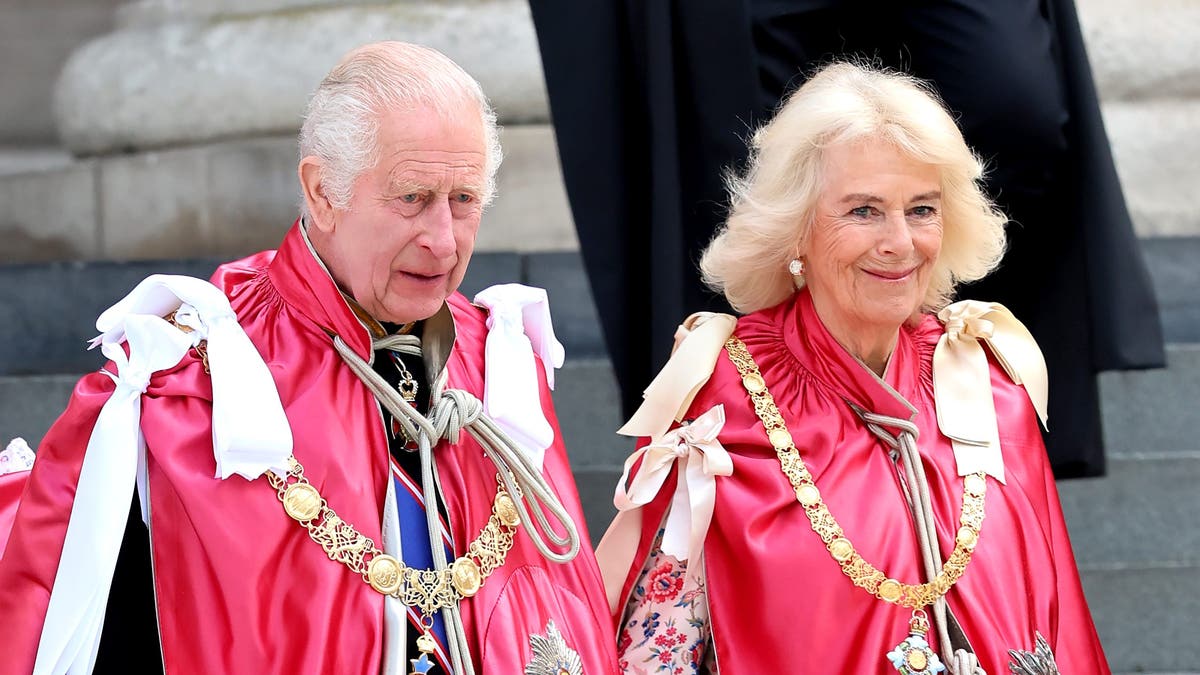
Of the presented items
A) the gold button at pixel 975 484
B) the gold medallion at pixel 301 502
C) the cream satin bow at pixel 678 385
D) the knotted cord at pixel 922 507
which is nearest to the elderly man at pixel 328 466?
the gold medallion at pixel 301 502

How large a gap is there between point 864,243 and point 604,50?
113 cm

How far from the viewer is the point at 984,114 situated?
149 inches

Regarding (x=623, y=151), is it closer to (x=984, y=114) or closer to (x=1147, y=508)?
(x=984, y=114)

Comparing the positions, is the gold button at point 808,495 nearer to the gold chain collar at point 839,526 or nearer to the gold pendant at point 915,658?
the gold chain collar at point 839,526

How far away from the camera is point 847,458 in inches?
117

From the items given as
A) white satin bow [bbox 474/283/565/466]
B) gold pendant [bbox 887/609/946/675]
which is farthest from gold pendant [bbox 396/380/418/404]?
A: gold pendant [bbox 887/609/946/675]

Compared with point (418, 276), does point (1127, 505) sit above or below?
below

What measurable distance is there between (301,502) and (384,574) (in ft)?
0.52

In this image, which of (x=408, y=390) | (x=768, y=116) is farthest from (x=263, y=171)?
(x=408, y=390)

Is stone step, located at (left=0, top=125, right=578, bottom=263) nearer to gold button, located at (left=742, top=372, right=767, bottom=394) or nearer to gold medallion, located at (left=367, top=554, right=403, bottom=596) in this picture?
gold button, located at (left=742, top=372, right=767, bottom=394)

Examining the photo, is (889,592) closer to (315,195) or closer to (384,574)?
(384,574)

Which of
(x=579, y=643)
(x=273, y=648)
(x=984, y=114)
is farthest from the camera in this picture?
(x=984, y=114)

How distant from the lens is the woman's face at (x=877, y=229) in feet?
9.66

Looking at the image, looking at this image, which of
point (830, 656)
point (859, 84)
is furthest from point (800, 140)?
point (830, 656)
